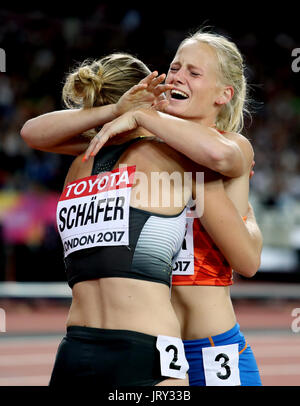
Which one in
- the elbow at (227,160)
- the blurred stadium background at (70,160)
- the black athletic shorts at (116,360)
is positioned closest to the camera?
the black athletic shorts at (116,360)

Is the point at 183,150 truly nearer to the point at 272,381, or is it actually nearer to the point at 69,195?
the point at 69,195

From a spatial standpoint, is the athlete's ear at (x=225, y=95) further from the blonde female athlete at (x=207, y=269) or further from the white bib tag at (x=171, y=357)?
the white bib tag at (x=171, y=357)

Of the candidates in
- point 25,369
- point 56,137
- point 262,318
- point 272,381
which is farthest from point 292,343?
point 56,137

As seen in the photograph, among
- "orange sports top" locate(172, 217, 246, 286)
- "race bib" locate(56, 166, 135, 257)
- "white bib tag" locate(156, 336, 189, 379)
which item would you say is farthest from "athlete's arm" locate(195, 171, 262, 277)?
"white bib tag" locate(156, 336, 189, 379)

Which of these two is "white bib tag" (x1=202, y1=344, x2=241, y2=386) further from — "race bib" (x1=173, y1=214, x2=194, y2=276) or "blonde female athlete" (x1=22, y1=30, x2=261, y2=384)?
"race bib" (x1=173, y1=214, x2=194, y2=276)

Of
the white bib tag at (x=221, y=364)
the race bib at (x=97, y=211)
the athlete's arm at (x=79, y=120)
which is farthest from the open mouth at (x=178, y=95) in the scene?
the white bib tag at (x=221, y=364)

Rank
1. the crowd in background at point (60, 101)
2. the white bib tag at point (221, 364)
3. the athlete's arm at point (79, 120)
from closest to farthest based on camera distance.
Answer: the athlete's arm at point (79, 120)
the white bib tag at point (221, 364)
the crowd in background at point (60, 101)

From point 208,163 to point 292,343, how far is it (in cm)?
645

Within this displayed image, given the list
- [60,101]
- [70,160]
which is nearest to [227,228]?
[70,160]

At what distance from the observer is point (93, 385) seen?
6.17ft

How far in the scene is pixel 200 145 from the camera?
1953 millimetres

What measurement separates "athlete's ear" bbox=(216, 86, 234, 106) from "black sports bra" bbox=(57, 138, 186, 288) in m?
0.63

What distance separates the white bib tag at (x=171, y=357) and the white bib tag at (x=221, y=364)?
0.46 meters

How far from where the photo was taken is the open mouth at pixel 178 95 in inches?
93.2
